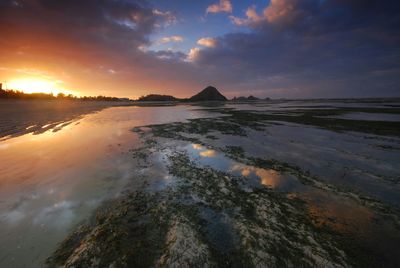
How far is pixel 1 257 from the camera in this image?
12.2 ft

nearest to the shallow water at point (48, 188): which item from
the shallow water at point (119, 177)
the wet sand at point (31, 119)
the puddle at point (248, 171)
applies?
the shallow water at point (119, 177)

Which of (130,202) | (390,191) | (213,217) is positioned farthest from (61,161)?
(390,191)

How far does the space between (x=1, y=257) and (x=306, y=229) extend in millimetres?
6199

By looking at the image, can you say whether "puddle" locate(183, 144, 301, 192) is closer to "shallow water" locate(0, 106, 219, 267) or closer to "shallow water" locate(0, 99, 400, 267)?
"shallow water" locate(0, 99, 400, 267)

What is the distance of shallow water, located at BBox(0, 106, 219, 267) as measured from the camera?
4.16m

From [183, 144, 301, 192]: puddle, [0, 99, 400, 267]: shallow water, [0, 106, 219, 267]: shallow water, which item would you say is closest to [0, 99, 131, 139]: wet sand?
[0, 99, 400, 267]: shallow water

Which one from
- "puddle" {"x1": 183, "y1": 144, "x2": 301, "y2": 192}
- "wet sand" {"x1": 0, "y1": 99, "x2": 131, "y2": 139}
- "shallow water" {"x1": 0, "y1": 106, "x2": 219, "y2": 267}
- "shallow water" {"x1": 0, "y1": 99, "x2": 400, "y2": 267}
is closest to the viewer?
"shallow water" {"x1": 0, "y1": 106, "x2": 219, "y2": 267}

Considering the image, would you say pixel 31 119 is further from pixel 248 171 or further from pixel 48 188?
pixel 248 171

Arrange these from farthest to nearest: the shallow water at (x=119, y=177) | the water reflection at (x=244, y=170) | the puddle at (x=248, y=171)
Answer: the water reflection at (x=244, y=170), the puddle at (x=248, y=171), the shallow water at (x=119, y=177)

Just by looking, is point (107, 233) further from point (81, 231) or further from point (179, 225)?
point (179, 225)

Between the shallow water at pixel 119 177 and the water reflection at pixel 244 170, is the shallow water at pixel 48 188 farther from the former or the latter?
the water reflection at pixel 244 170

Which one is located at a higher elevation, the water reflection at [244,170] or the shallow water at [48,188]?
the shallow water at [48,188]

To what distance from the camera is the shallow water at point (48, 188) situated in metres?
4.16

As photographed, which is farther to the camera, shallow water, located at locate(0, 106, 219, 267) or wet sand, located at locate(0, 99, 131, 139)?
wet sand, located at locate(0, 99, 131, 139)
